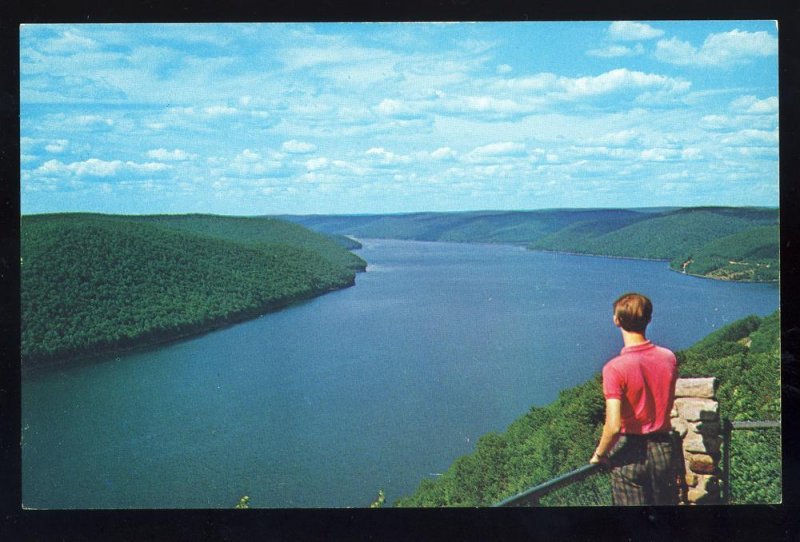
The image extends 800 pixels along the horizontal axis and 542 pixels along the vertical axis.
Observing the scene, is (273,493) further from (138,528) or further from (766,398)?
(766,398)

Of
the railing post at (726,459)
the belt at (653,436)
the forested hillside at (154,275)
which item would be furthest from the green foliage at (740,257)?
the forested hillside at (154,275)

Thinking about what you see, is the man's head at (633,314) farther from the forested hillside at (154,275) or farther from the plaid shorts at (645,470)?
the forested hillside at (154,275)

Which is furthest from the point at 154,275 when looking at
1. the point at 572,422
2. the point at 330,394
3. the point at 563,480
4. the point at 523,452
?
the point at 563,480

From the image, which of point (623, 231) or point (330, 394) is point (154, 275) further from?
point (623, 231)

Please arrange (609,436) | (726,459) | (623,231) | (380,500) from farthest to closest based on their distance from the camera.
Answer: (623,231)
(380,500)
(726,459)
(609,436)

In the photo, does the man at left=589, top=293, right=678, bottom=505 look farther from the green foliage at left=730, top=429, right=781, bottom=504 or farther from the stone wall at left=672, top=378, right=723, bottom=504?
the green foliage at left=730, top=429, right=781, bottom=504

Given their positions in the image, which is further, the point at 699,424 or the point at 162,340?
the point at 162,340

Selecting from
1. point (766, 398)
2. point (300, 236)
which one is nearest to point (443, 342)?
point (300, 236)

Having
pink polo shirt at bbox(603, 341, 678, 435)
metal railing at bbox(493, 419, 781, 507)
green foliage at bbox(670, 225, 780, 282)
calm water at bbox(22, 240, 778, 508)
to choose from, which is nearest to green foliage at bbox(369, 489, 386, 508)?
calm water at bbox(22, 240, 778, 508)
